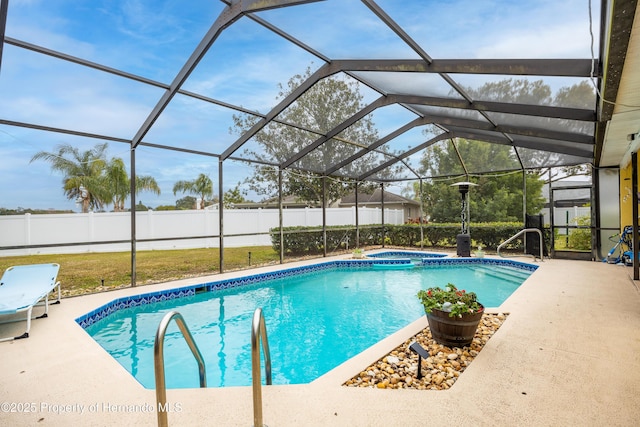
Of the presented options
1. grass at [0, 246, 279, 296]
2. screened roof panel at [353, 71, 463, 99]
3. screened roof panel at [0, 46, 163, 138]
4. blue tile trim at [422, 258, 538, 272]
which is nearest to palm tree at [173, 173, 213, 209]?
grass at [0, 246, 279, 296]

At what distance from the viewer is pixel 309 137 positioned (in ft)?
28.5

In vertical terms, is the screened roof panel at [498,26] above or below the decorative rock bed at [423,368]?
above

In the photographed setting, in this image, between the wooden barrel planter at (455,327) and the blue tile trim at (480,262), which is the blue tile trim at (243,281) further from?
the wooden barrel planter at (455,327)

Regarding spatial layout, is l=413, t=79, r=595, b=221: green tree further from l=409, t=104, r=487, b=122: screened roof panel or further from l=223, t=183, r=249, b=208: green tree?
l=223, t=183, r=249, b=208: green tree

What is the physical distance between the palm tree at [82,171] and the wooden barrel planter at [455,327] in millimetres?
6447

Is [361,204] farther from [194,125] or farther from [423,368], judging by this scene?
[423,368]

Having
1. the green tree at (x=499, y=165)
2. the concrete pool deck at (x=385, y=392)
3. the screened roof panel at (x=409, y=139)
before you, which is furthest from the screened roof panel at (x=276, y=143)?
the concrete pool deck at (x=385, y=392)

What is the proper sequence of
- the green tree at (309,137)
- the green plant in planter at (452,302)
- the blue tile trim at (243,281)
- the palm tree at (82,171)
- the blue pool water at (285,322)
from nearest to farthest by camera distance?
the green plant in planter at (452,302), the blue pool water at (285,322), the blue tile trim at (243,281), the palm tree at (82,171), the green tree at (309,137)

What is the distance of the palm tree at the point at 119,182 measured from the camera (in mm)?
6770

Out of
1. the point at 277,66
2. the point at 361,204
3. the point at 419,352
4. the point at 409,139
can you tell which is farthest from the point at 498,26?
the point at 361,204

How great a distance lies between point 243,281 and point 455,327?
5298 mm

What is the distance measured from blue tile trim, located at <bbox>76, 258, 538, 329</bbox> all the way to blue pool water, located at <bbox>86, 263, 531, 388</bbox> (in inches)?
4.5

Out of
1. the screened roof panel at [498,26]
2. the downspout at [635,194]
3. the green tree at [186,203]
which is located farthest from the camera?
the green tree at [186,203]

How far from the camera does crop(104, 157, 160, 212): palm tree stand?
22.2ft
